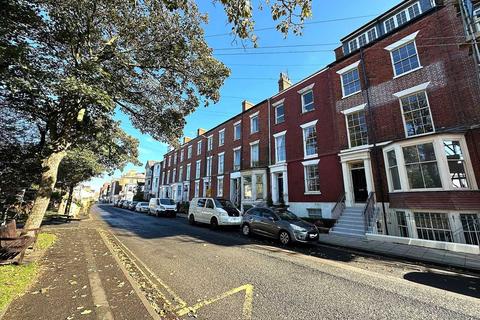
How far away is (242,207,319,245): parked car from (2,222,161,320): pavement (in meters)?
6.60

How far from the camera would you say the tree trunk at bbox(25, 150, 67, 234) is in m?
7.85

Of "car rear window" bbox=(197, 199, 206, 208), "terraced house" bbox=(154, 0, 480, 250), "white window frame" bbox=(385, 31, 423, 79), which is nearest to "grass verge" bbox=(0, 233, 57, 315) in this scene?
"car rear window" bbox=(197, 199, 206, 208)

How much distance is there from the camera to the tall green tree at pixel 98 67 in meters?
6.36

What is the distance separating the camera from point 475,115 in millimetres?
10242

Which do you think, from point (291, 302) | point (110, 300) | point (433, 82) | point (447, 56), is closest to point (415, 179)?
point (433, 82)

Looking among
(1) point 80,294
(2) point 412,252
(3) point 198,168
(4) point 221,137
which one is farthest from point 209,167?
(1) point 80,294

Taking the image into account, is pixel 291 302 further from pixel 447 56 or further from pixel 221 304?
pixel 447 56

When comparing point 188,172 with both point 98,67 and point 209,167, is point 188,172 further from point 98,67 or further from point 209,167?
point 98,67

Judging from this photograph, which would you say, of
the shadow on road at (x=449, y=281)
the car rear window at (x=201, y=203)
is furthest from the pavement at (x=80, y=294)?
the car rear window at (x=201, y=203)

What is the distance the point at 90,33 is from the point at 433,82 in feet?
51.6

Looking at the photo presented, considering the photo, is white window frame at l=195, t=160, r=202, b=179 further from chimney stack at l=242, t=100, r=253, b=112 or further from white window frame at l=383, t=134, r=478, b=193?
white window frame at l=383, t=134, r=478, b=193

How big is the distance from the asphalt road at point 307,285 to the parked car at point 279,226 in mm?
1284

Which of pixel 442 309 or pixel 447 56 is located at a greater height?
pixel 447 56

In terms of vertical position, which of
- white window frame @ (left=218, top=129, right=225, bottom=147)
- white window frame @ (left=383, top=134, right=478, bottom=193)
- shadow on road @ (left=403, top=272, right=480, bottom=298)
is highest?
white window frame @ (left=218, top=129, right=225, bottom=147)
